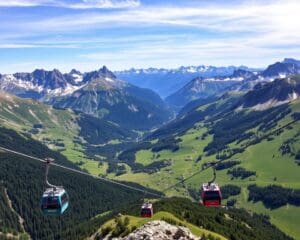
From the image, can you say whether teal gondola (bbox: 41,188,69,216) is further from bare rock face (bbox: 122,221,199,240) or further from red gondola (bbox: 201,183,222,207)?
bare rock face (bbox: 122,221,199,240)

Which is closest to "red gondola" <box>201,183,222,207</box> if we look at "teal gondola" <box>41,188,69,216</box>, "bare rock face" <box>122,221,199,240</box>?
"teal gondola" <box>41,188,69,216</box>

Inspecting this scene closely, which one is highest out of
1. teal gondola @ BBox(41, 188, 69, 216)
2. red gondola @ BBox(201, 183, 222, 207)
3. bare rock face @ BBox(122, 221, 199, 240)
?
teal gondola @ BBox(41, 188, 69, 216)

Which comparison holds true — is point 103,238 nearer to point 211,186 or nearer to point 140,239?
point 140,239

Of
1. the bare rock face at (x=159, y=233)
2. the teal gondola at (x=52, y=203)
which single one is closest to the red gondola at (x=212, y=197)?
the teal gondola at (x=52, y=203)

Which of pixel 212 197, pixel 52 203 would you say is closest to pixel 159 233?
pixel 212 197

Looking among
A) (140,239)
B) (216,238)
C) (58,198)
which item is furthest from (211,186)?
(216,238)

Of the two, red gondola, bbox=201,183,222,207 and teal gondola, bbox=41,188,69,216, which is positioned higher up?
teal gondola, bbox=41,188,69,216

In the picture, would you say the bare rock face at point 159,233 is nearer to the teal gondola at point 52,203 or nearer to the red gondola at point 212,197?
the red gondola at point 212,197

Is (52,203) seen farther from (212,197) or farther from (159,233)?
(159,233)

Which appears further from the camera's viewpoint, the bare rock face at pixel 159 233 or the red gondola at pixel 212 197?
the bare rock face at pixel 159 233
